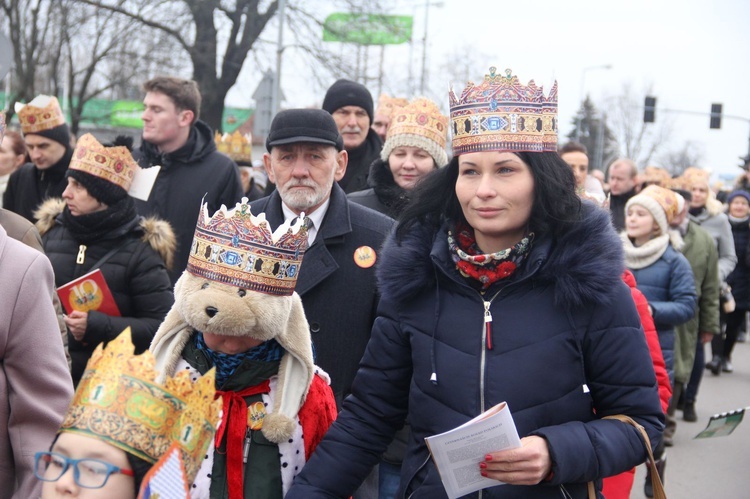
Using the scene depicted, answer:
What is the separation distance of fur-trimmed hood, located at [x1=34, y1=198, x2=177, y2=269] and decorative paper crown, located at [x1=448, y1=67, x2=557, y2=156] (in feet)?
8.12

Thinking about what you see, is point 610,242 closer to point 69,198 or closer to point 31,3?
point 69,198

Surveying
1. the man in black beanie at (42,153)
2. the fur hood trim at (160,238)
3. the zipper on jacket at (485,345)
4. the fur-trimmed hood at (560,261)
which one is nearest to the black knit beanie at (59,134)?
the man in black beanie at (42,153)

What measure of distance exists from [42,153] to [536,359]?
510 centimetres

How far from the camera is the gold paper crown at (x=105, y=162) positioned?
5.11 meters

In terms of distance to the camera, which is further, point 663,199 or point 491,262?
point 663,199

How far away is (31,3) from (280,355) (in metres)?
22.3

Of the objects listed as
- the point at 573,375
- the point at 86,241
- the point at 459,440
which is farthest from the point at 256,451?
the point at 86,241

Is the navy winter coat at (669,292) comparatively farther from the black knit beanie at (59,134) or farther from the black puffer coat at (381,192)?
the black knit beanie at (59,134)

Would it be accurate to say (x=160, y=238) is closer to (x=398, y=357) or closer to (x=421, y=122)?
(x=421, y=122)

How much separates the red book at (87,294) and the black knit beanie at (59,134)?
2.40m

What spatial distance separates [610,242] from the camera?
2.97 meters

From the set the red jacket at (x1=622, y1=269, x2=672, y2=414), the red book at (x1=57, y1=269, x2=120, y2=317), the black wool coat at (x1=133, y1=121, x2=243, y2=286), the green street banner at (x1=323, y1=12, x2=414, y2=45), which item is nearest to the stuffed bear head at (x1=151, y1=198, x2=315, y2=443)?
the red book at (x1=57, y1=269, x2=120, y2=317)

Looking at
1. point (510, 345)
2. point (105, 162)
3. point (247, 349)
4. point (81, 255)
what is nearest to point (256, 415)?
point (247, 349)

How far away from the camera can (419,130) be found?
5.84 meters
